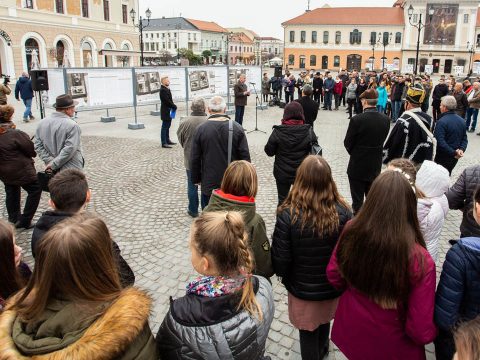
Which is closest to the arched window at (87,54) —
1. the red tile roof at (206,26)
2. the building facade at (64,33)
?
the building facade at (64,33)

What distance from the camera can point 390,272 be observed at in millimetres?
1998

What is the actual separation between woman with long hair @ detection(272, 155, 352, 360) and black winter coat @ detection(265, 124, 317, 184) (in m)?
2.23

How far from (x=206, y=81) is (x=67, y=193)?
1443 centimetres

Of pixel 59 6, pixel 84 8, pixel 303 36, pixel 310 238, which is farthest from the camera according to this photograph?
pixel 303 36

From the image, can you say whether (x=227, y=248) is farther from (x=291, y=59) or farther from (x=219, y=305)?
(x=291, y=59)

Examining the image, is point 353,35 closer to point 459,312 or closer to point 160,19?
point 160,19

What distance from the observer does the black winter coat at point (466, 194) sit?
335cm

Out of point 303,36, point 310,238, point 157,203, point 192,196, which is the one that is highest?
point 303,36

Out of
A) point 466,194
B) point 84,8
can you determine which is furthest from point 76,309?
point 84,8

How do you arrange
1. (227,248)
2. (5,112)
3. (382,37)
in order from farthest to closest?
(382,37) < (5,112) < (227,248)

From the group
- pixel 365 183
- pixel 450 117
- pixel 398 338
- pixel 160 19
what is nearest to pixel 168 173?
pixel 365 183

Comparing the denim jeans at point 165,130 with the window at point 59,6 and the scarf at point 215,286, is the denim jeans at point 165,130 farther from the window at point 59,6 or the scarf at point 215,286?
the window at point 59,6

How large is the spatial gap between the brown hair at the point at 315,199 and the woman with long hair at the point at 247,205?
0.25 m

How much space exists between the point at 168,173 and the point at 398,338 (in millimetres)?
6829
